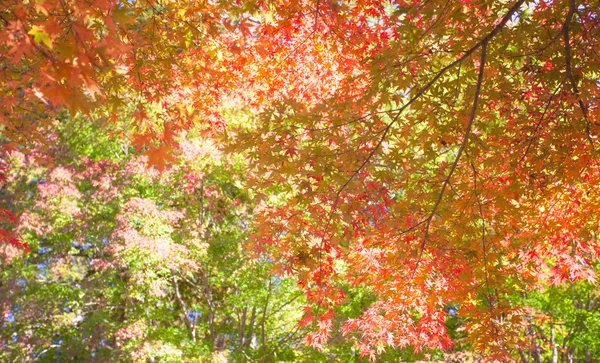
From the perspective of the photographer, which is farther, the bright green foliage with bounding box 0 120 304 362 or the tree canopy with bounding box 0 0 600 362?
the bright green foliage with bounding box 0 120 304 362

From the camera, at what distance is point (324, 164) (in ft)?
10.3

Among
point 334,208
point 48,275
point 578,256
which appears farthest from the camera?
point 48,275

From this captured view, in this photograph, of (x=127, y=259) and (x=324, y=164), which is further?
(x=127, y=259)

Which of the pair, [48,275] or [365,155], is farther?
[48,275]

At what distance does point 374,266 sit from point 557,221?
5.21 feet

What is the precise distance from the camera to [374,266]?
14.8 feet

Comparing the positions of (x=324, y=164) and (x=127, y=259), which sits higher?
(x=127, y=259)

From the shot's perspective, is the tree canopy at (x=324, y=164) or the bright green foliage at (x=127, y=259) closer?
the tree canopy at (x=324, y=164)

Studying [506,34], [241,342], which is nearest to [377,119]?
[506,34]

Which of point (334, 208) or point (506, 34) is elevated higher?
point (506, 34)

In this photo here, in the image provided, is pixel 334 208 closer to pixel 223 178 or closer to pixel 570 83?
pixel 570 83

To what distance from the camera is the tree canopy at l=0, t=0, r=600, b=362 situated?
10.2ft

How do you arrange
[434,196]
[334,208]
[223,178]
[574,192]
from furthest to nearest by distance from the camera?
[223,178], [574,192], [434,196], [334,208]

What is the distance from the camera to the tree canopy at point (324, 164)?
3096 mm
